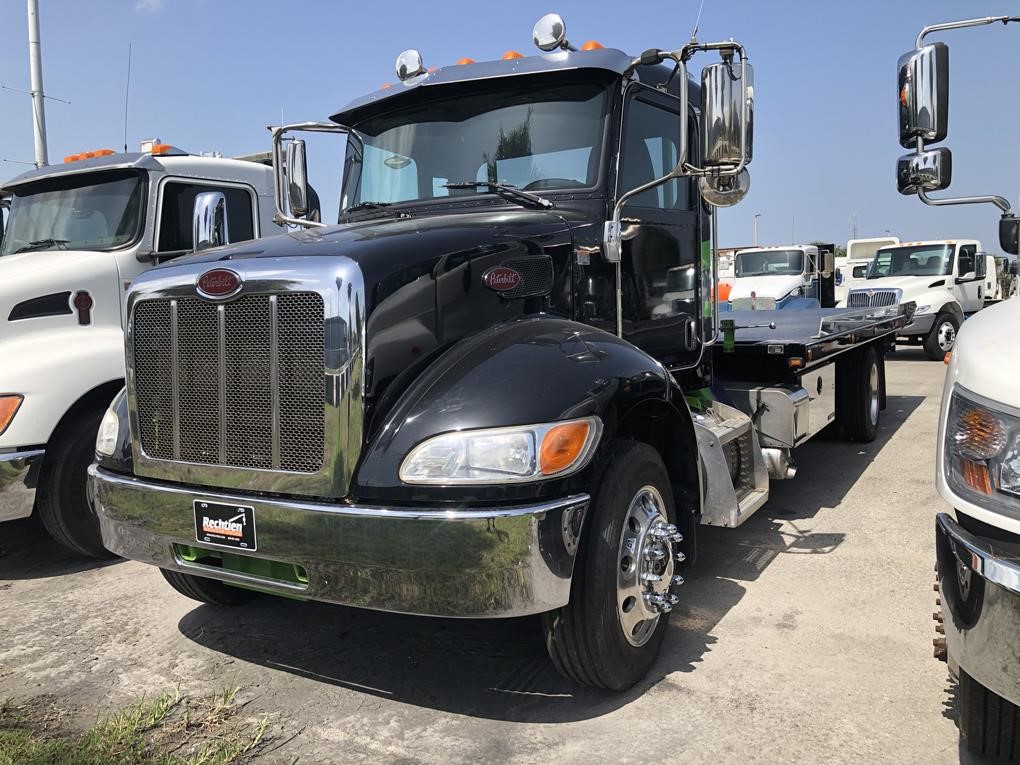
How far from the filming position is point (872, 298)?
622 inches

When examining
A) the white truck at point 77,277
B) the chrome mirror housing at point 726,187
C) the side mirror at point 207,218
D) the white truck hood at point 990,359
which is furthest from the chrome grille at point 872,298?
the white truck hood at point 990,359

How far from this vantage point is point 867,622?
12.2ft

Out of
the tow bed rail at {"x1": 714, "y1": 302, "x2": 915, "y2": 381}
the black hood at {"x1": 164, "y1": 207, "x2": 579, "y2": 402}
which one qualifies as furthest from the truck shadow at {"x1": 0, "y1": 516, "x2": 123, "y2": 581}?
the tow bed rail at {"x1": 714, "y1": 302, "x2": 915, "y2": 381}

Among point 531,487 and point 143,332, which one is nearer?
point 531,487

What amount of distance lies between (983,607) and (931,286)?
1503 centimetres

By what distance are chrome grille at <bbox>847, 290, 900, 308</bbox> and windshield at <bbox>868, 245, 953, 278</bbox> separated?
96 centimetres

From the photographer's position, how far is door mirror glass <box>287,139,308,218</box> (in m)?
4.77

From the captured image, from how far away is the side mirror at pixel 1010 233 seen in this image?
383cm

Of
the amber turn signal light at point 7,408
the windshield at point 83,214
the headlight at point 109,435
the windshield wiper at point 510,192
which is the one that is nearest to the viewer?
the headlight at point 109,435

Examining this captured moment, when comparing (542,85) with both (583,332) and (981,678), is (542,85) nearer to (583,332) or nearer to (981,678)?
(583,332)

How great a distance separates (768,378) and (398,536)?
3597mm

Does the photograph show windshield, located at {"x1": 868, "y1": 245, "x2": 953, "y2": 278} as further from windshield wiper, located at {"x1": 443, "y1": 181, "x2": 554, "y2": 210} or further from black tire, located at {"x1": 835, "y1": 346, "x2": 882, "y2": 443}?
windshield wiper, located at {"x1": 443, "y1": 181, "x2": 554, "y2": 210}

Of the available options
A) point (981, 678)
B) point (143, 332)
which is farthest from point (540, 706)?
point (143, 332)

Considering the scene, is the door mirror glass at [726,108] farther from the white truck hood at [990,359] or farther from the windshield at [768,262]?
the windshield at [768,262]
